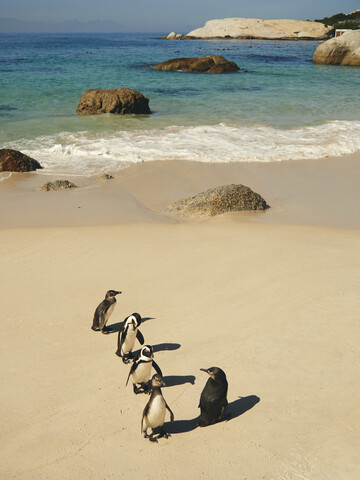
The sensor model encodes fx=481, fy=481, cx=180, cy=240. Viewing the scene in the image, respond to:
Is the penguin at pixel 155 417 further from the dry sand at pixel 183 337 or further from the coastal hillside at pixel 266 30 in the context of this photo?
the coastal hillside at pixel 266 30

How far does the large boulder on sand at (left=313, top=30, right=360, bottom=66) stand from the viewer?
42062 millimetres

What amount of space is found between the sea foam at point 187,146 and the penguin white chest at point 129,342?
26.4ft

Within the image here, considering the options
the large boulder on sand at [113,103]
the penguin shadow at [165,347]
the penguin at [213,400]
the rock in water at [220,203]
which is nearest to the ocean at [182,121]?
the large boulder on sand at [113,103]

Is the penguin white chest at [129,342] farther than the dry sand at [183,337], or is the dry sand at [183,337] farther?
the penguin white chest at [129,342]

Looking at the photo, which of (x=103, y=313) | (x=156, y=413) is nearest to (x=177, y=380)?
(x=156, y=413)

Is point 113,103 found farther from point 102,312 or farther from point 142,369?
point 142,369

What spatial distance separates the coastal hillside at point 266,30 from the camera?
93938 millimetres

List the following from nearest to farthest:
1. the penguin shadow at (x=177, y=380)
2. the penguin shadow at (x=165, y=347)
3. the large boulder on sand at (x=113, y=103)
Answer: the penguin shadow at (x=177, y=380) → the penguin shadow at (x=165, y=347) → the large boulder on sand at (x=113, y=103)

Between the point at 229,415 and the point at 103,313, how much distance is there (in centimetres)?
198

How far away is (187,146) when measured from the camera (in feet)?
48.6

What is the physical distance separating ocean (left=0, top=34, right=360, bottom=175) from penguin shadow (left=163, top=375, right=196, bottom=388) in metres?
8.50

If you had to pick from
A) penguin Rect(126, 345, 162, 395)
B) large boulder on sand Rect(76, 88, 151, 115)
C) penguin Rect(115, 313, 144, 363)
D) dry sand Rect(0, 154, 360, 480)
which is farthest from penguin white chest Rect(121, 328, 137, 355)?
large boulder on sand Rect(76, 88, 151, 115)

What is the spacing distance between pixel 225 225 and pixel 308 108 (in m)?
14.8

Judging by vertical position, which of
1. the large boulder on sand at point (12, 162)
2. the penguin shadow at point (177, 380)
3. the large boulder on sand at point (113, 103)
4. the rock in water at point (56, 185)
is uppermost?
the large boulder on sand at point (113, 103)
